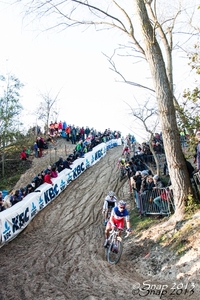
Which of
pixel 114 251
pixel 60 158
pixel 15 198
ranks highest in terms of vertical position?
pixel 60 158

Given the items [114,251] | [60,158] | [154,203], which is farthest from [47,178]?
[114,251]

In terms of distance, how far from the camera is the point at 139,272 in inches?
339

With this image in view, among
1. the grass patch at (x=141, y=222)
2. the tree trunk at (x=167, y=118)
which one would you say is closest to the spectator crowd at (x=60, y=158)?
the grass patch at (x=141, y=222)

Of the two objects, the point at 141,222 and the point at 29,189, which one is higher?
the point at 29,189

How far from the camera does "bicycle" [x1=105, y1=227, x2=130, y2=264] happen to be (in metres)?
9.39

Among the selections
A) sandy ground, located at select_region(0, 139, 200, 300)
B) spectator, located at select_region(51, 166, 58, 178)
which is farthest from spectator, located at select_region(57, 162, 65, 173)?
sandy ground, located at select_region(0, 139, 200, 300)

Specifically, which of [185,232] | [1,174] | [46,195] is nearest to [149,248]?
[185,232]

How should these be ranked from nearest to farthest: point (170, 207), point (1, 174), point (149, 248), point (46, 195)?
point (149, 248) → point (170, 207) → point (46, 195) → point (1, 174)

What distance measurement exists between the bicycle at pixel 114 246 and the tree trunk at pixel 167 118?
6.64 feet

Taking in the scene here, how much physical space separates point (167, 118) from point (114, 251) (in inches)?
183

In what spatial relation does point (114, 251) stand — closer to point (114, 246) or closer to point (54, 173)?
point (114, 246)

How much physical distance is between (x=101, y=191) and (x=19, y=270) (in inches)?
415

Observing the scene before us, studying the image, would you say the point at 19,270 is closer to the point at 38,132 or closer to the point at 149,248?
the point at 149,248

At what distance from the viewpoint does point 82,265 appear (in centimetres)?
927
